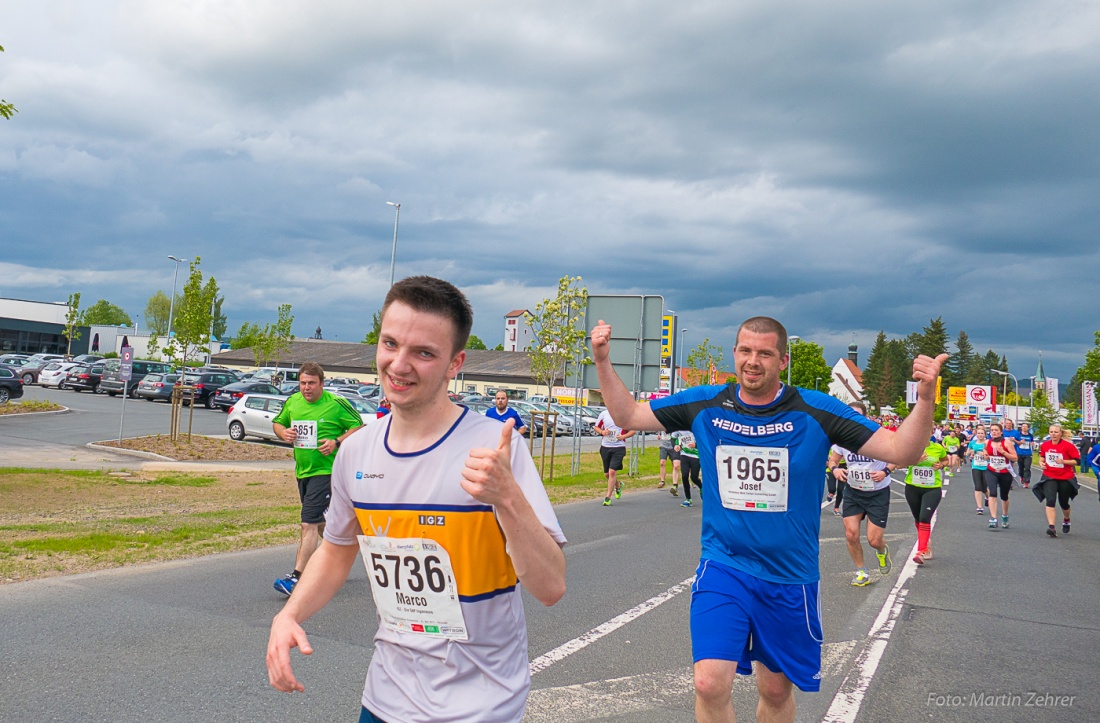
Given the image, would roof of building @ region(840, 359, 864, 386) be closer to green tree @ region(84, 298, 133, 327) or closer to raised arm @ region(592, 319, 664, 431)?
green tree @ region(84, 298, 133, 327)

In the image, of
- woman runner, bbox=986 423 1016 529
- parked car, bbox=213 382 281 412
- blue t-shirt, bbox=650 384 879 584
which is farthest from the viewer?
parked car, bbox=213 382 281 412

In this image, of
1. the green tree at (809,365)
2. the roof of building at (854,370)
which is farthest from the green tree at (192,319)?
the roof of building at (854,370)

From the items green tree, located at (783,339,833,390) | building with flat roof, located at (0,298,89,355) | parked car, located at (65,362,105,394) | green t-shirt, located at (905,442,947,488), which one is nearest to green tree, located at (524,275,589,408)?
green t-shirt, located at (905,442,947,488)

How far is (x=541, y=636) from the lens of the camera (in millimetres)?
6520

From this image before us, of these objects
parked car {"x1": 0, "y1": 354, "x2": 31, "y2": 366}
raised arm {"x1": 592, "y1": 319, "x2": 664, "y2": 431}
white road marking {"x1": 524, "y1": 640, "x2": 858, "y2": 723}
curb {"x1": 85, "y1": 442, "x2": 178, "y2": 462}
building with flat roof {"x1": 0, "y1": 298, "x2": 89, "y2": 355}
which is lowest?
curb {"x1": 85, "y1": 442, "x2": 178, "y2": 462}

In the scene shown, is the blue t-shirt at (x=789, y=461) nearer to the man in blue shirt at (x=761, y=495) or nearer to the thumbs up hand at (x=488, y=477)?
the man in blue shirt at (x=761, y=495)

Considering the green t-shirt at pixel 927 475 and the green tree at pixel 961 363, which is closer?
the green t-shirt at pixel 927 475

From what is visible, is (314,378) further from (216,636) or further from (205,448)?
(205,448)

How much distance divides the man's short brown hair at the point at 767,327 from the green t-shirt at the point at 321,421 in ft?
13.7

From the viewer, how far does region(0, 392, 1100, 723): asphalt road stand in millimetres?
4895

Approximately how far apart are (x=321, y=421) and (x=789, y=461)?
4731 millimetres

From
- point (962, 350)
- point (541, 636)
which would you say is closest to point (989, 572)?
point (541, 636)

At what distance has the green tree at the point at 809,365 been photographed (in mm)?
125312

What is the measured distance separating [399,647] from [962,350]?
515ft
